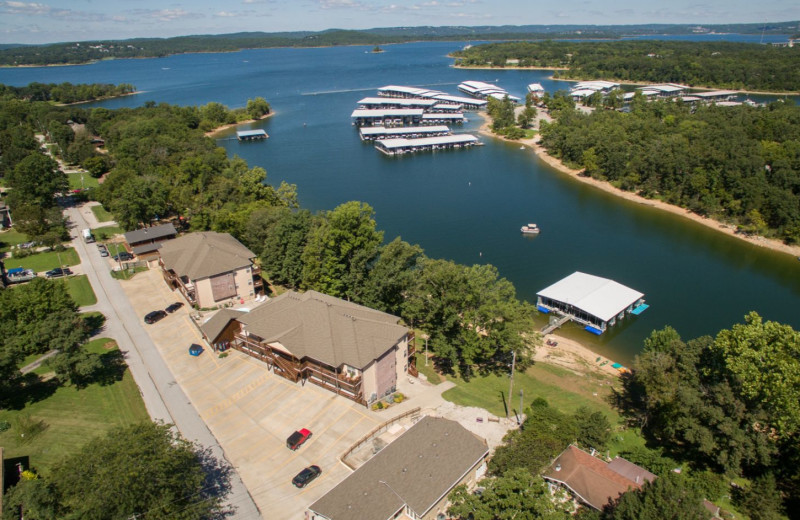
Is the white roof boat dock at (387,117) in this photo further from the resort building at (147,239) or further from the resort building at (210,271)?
the resort building at (210,271)

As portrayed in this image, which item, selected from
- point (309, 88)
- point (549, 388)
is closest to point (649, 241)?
point (549, 388)

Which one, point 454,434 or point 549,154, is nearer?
point 454,434

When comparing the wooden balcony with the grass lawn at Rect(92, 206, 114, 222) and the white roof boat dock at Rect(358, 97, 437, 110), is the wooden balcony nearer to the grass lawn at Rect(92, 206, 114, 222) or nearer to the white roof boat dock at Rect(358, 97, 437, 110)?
the grass lawn at Rect(92, 206, 114, 222)

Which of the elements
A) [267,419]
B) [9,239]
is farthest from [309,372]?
[9,239]

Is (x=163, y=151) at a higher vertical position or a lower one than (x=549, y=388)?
higher

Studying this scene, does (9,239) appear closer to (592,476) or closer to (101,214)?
(101,214)

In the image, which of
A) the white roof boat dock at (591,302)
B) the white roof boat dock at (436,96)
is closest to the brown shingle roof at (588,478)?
the white roof boat dock at (591,302)

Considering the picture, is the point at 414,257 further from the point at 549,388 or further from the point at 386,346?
the point at 549,388
